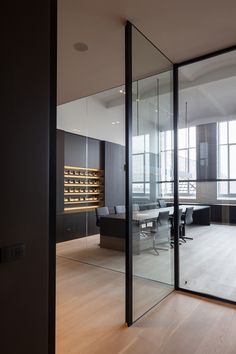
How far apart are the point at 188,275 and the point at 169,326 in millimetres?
1341

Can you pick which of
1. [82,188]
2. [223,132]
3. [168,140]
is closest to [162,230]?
[168,140]

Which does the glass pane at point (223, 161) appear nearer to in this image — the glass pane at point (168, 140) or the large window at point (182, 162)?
the large window at point (182, 162)

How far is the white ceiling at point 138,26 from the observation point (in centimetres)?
236

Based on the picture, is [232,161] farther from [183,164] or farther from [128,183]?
[128,183]

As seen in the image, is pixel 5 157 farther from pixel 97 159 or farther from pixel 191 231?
pixel 97 159

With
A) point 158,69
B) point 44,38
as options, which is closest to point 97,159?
point 158,69

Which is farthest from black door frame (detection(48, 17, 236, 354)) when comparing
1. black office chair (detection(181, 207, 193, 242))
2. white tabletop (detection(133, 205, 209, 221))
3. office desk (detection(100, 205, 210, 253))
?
black office chair (detection(181, 207, 193, 242))

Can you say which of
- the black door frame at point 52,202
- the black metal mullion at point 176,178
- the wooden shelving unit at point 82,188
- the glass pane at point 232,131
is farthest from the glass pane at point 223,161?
the wooden shelving unit at point 82,188

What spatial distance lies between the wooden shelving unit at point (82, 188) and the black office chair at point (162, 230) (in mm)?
3852

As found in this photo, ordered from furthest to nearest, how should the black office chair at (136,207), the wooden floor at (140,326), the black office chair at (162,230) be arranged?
the black office chair at (162,230) → the black office chair at (136,207) → the wooden floor at (140,326)

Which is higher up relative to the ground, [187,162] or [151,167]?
[187,162]

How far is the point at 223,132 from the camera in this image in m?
3.72

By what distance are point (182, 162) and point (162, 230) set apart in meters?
1.05

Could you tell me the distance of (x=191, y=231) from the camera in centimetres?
471
